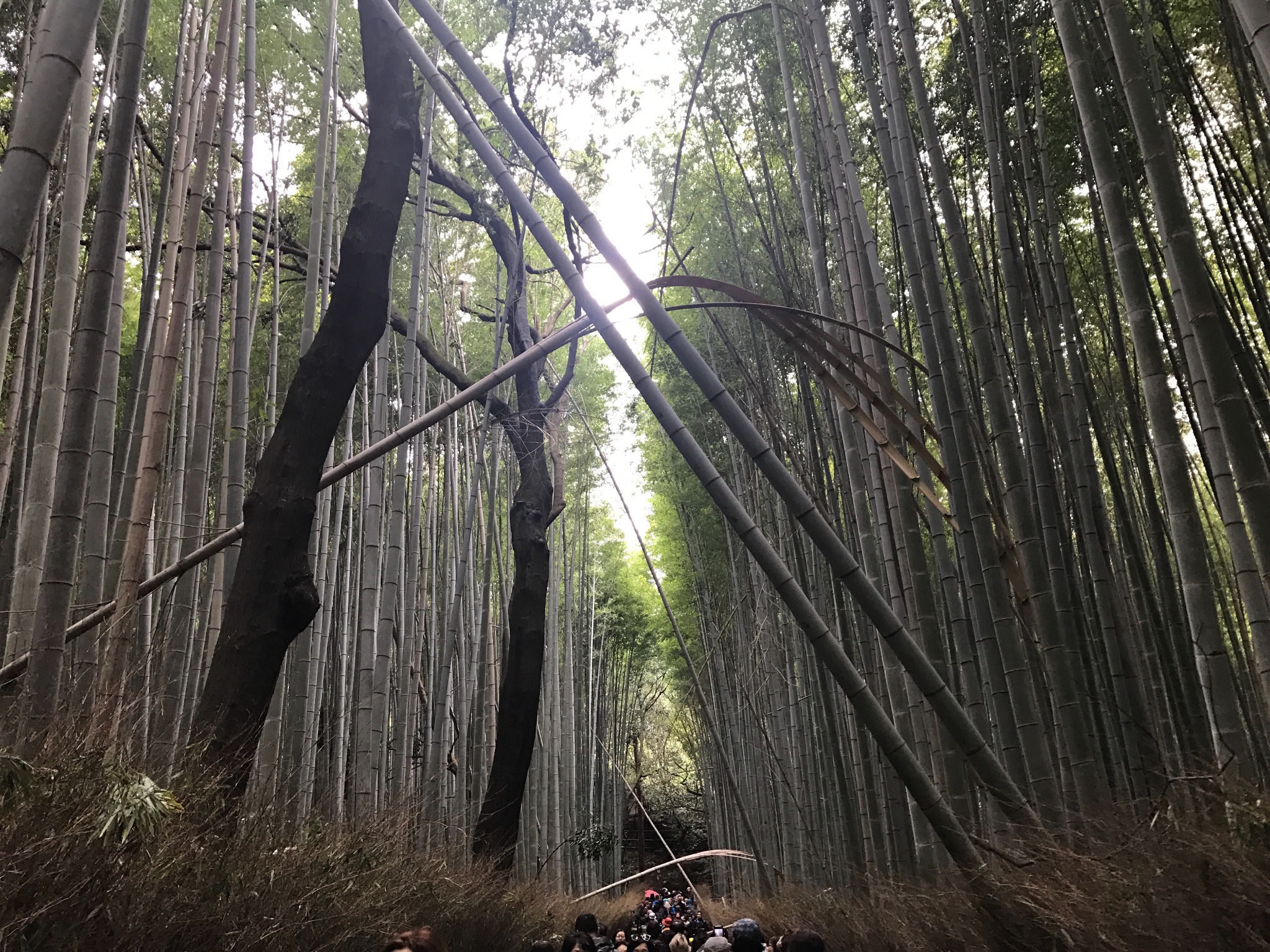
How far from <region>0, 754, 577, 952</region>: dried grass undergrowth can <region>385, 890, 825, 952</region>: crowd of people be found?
0.31 m

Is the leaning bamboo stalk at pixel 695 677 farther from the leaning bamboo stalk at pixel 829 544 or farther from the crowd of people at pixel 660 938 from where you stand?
the leaning bamboo stalk at pixel 829 544

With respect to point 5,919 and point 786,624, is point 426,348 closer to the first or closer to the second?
point 786,624

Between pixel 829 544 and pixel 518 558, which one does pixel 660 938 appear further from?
pixel 829 544

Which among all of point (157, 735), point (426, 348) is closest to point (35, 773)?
point (157, 735)

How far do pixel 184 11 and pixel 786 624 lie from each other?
4.77m

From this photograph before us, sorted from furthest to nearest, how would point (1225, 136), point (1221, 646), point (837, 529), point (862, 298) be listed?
point (837, 529) → point (1225, 136) → point (862, 298) → point (1221, 646)

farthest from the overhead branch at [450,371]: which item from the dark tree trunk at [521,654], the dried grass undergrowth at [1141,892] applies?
the dried grass undergrowth at [1141,892]

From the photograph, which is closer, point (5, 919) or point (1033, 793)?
point (5, 919)

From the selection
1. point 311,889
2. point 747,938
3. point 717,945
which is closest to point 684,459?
point 747,938

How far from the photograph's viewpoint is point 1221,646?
1.47 m

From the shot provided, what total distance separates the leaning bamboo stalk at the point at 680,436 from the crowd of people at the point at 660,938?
974mm

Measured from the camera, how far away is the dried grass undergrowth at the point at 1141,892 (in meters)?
1.05

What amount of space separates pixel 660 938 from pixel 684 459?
380cm

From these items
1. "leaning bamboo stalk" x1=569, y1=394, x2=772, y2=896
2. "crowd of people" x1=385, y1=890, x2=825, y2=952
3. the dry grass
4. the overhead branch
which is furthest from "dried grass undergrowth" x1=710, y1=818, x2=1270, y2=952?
the overhead branch
